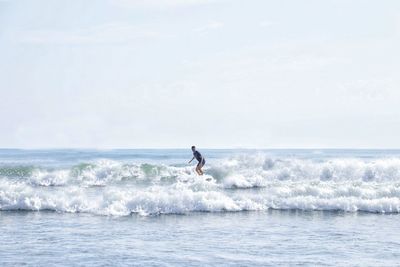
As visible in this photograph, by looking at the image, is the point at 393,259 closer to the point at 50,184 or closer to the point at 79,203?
the point at 79,203

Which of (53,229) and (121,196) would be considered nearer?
(53,229)

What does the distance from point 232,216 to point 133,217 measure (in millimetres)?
3406

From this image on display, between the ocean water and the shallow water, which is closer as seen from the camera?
the shallow water

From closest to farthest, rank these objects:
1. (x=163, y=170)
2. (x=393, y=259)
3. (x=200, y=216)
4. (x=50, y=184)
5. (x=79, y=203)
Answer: (x=393, y=259) → (x=200, y=216) → (x=79, y=203) → (x=50, y=184) → (x=163, y=170)

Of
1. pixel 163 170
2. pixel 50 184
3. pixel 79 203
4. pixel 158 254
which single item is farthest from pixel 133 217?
pixel 163 170

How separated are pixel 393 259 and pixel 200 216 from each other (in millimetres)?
8479

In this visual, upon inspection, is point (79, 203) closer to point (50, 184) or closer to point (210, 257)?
point (210, 257)

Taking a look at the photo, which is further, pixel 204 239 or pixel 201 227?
pixel 201 227

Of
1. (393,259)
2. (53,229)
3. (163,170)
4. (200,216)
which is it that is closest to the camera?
(393,259)

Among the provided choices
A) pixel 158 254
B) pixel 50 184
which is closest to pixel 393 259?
pixel 158 254

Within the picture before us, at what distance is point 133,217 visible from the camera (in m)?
22.0

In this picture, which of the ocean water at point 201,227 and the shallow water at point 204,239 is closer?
the shallow water at point 204,239

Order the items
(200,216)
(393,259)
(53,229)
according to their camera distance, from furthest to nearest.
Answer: (200,216) → (53,229) → (393,259)

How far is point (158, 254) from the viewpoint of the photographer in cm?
1561
